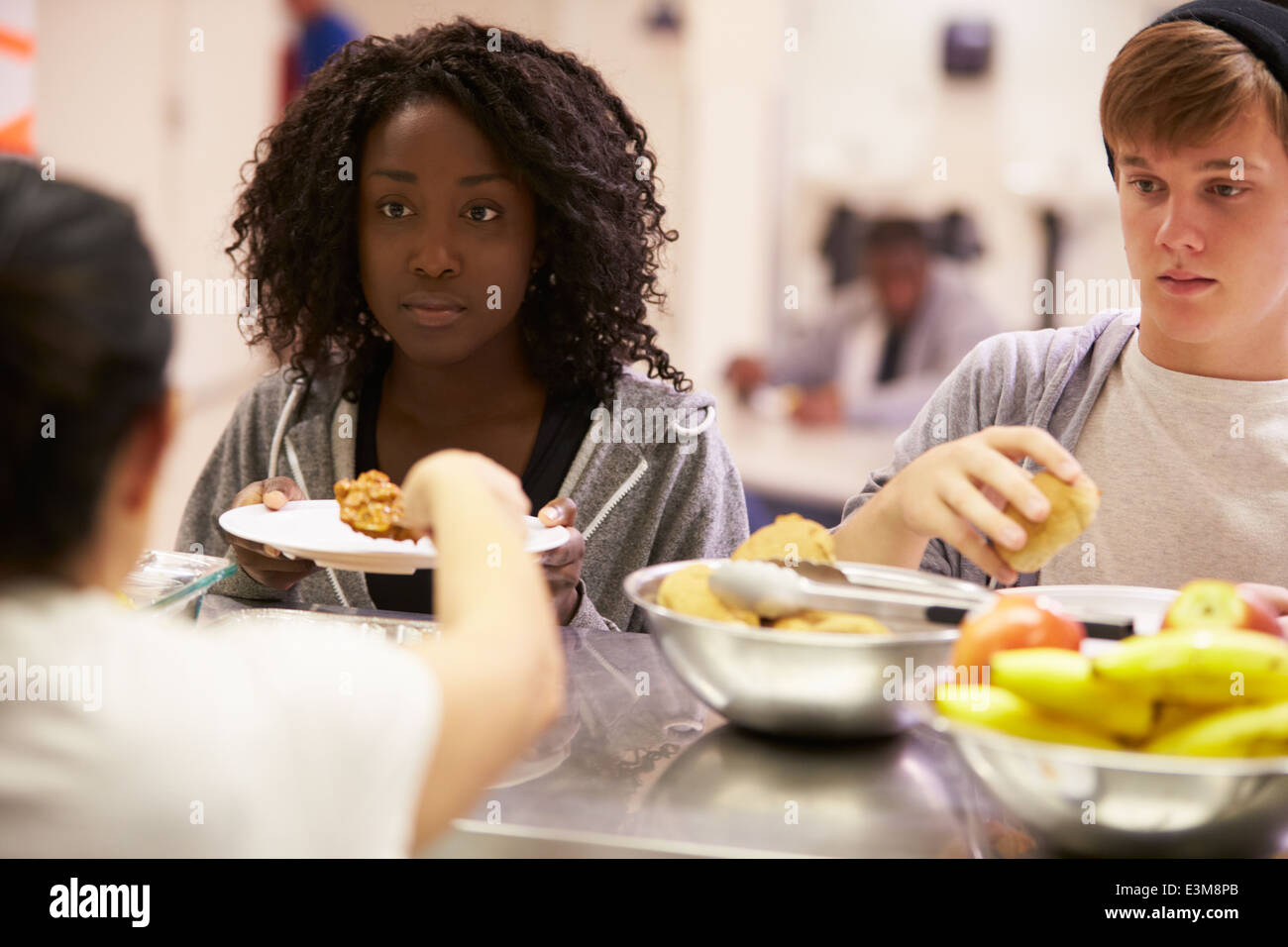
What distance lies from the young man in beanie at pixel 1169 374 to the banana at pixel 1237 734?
1.35ft

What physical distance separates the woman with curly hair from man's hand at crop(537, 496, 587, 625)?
4cm

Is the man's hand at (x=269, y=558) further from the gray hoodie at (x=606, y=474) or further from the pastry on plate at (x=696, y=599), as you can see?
the pastry on plate at (x=696, y=599)

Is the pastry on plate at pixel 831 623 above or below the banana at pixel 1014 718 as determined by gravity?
above

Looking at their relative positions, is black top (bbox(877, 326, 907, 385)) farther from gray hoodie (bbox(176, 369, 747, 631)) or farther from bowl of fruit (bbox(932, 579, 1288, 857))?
bowl of fruit (bbox(932, 579, 1288, 857))

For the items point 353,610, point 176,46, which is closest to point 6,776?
point 353,610

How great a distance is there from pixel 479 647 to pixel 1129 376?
1281mm

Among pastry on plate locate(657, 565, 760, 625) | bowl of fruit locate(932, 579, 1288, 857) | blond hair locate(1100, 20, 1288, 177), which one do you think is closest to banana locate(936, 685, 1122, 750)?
bowl of fruit locate(932, 579, 1288, 857)

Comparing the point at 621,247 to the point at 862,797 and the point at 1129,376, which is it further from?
the point at 862,797

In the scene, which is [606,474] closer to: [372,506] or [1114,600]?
[372,506]

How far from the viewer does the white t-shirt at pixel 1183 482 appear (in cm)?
159

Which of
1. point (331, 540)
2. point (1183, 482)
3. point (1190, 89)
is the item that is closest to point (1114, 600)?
point (1183, 482)

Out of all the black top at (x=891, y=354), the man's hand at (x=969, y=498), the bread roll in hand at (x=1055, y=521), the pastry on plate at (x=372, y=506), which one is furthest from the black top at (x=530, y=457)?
the black top at (x=891, y=354)

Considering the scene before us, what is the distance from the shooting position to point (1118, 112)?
1.51 m

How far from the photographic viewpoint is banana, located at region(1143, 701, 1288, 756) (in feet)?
2.49
